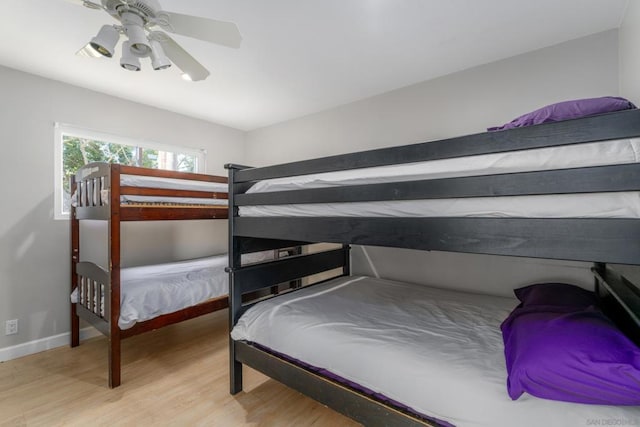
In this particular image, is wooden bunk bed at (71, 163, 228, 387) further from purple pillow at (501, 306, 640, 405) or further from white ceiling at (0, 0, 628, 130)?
purple pillow at (501, 306, 640, 405)

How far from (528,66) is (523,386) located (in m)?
2.31

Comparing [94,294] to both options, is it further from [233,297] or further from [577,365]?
[577,365]

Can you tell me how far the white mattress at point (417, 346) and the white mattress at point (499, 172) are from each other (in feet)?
1.94

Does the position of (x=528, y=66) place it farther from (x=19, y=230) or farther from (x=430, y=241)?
(x=19, y=230)

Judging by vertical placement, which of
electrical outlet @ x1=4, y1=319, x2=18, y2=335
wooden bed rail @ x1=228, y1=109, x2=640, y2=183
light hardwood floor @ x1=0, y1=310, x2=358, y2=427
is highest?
wooden bed rail @ x1=228, y1=109, x2=640, y2=183

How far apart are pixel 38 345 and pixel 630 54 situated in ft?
15.8

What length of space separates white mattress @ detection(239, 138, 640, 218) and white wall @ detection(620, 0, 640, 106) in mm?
1202

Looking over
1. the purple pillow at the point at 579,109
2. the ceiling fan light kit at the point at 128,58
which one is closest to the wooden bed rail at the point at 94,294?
the ceiling fan light kit at the point at 128,58

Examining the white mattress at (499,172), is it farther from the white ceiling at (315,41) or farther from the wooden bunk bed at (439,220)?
the white ceiling at (315,41)

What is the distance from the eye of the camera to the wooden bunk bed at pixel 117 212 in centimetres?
200

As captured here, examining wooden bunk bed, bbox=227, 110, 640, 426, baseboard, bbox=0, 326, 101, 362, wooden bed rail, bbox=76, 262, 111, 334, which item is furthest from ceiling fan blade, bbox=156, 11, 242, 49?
baseboard, bbox=0, 326, 101, 362

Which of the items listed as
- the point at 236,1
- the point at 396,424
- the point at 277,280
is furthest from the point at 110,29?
the point at 396,424

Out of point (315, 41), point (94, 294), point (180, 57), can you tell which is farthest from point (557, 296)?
point (94, 294)

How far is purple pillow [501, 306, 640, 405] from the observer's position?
2.64ft
